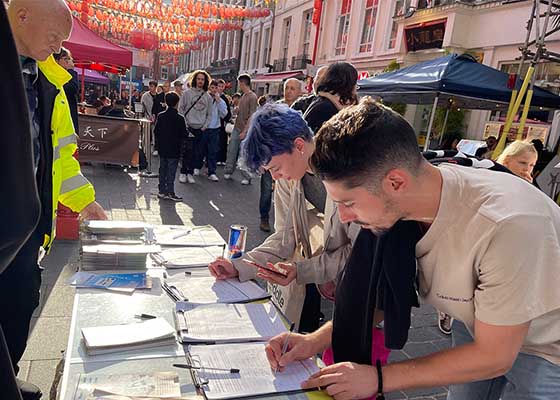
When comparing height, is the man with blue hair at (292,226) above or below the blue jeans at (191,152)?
above

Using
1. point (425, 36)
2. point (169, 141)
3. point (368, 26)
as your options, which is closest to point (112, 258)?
point (169, 141)

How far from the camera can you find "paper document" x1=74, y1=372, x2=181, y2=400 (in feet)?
3.45

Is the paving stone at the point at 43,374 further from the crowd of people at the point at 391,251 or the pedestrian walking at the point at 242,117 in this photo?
the pedestrian walking at the point at 242,117

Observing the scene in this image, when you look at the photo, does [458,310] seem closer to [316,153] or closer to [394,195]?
[394,195]

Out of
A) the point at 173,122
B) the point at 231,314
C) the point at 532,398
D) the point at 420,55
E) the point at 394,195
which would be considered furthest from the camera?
the point at 420,55

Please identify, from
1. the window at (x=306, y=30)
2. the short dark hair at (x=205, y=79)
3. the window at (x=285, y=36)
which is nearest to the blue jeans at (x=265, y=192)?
the short dark hair at (x=205, y=79)

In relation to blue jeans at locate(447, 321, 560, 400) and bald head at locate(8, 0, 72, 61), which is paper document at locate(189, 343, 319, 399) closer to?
blue jeans at locate(447, 321, 560, 400)

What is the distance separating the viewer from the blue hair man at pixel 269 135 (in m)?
1.88

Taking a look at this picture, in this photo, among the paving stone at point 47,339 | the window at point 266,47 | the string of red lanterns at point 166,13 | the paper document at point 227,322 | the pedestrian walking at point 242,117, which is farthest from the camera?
the window at point 266,47

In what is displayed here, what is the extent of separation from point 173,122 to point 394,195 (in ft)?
18.3

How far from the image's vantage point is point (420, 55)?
13.5 metres

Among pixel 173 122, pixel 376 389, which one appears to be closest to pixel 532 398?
pixel 376 389

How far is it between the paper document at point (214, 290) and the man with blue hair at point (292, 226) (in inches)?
1.9

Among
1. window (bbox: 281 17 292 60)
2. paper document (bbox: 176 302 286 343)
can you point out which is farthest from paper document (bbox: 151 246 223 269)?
window (bbox: 281 17 292 60)
